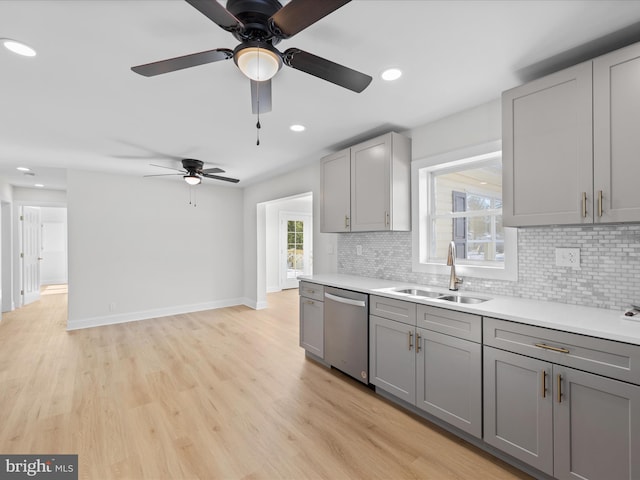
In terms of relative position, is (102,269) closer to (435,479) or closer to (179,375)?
(179,375)

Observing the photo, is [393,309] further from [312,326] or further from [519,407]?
[312,326]

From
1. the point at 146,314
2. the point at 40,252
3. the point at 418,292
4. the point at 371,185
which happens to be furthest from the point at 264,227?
the point at 40,252

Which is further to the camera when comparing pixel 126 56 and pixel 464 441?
pixel 464 441

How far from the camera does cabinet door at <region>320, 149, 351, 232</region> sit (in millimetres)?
3332

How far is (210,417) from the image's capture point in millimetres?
2340

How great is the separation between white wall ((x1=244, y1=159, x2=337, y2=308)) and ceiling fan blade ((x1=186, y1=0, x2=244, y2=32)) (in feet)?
9.67

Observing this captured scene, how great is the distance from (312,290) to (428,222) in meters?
1.42

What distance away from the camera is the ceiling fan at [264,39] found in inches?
46.8

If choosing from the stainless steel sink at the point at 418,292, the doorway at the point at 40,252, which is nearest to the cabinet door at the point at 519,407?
the stainless steel sink at the point at 418,292

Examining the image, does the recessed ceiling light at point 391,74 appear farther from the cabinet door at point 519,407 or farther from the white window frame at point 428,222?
the cabinet door at point 519,407

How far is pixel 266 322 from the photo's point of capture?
16.4 feet

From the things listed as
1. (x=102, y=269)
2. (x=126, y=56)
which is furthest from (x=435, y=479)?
(x=102, y=269)

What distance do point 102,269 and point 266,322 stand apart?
9.15ft

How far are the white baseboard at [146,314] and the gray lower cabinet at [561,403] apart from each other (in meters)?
5.20
